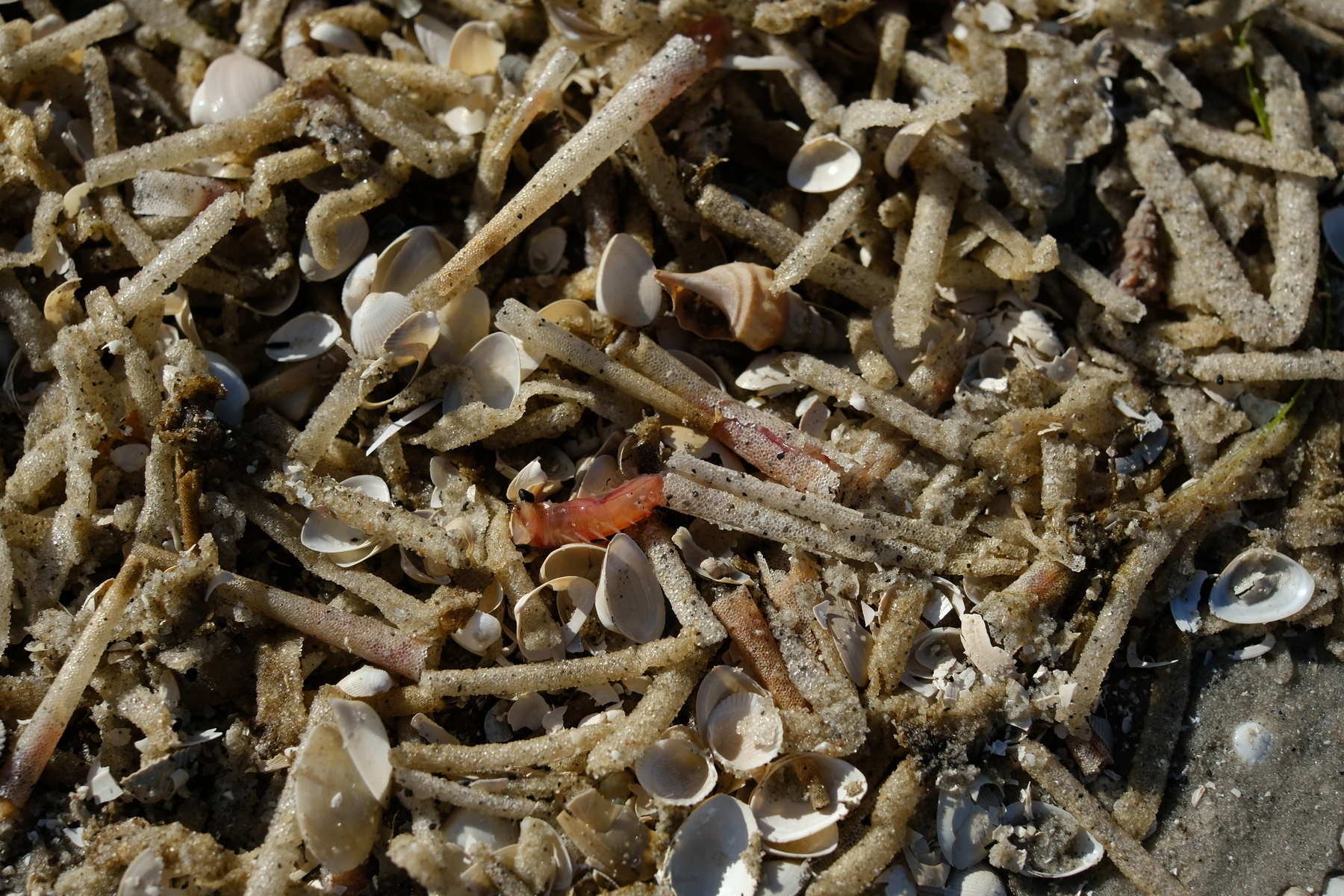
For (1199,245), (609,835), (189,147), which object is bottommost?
(609,835)

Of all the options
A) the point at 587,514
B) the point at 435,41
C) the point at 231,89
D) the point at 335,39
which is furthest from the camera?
the point at 435,41

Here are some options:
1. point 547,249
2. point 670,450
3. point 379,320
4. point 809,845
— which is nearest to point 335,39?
point 547,249

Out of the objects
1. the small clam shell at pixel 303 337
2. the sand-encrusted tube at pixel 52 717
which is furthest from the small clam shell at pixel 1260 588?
the sand-encrusted tube at pixel 52 717

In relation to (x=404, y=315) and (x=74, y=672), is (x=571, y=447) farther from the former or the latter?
(x=74, y=672)

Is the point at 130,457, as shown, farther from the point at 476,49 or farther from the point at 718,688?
the point at 718,688

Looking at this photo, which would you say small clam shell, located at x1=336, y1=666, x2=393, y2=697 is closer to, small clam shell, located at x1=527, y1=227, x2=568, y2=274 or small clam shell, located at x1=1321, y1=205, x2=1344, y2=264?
small clam shell, located at x1=527, y1=227, x2=568, y2=274

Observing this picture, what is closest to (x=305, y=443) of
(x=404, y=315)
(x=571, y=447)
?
(x=404, y=315)
